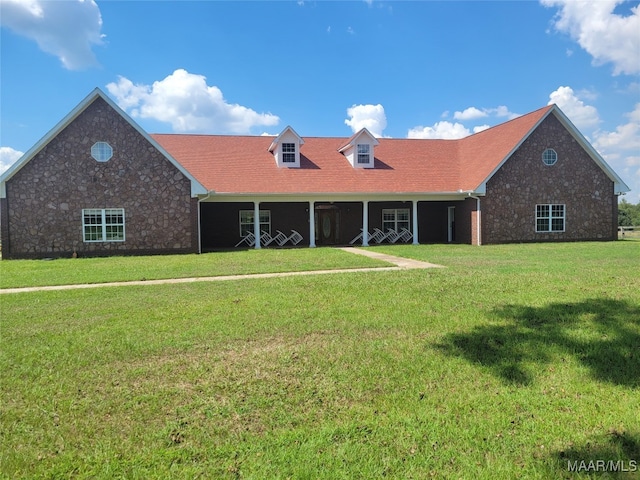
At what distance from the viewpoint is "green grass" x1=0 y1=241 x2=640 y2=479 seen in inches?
120

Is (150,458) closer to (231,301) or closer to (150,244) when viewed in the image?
(231,301)

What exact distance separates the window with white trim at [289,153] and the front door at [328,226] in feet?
10.4

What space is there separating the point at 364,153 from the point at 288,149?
4060 millimetres

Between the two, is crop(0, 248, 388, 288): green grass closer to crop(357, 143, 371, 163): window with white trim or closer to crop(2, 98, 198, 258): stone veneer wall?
crop(2, 98, 198, 258): stone veneer wall

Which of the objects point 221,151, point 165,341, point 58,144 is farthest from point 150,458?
point 221,151

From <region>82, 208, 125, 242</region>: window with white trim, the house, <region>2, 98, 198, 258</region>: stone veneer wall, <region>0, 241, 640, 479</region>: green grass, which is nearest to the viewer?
<region>0, 241, 640, 479</region>: green grass

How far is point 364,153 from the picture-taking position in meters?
23.6

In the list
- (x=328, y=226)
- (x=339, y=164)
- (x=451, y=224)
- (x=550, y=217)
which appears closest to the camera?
(x=550, y=217)

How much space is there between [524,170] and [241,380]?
20.8 metres

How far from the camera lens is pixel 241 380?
4.30m

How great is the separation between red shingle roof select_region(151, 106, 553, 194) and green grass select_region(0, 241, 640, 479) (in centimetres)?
1397

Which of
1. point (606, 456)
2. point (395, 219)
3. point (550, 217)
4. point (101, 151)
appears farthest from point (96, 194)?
point (550, 217)

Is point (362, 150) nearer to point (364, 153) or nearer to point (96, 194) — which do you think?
point (364, 153)

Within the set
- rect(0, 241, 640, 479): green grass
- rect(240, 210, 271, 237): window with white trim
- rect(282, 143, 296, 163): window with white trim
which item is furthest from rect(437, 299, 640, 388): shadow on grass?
rect(282, 143, 296, 163): window with white trim
